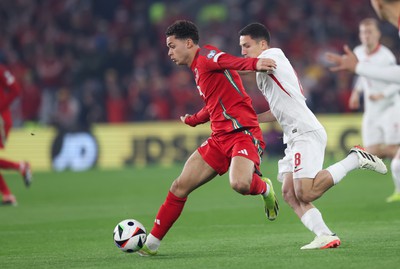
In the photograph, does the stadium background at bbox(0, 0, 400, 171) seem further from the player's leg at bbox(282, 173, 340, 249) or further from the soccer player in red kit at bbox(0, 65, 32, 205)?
the player's leg at bbox(282, 173, 340, 249)

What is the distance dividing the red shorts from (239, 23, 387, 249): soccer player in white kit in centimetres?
34

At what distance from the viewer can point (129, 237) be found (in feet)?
26.8

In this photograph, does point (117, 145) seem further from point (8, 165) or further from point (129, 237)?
point (129, 237)

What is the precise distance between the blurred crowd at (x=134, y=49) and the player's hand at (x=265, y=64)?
14.8m

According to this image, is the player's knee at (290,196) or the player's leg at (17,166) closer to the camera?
the player's knee at (290,196)

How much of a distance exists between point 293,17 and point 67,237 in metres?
17.5

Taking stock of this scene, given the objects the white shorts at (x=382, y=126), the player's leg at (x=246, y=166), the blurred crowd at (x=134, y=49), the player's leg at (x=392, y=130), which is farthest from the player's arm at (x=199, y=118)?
the blurred crowd at (x=134, y=49)

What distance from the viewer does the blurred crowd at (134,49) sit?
23875mm

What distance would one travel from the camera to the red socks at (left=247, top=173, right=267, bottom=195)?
8406 millimetres

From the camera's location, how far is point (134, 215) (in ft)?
39.8

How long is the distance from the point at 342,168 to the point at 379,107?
19.1 feet

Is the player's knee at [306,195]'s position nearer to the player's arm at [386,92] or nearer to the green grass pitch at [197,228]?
the green grass pitch at [197,228]

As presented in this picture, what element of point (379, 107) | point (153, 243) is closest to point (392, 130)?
point (379, 107)

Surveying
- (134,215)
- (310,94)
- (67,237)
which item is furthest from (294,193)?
(310,94)
